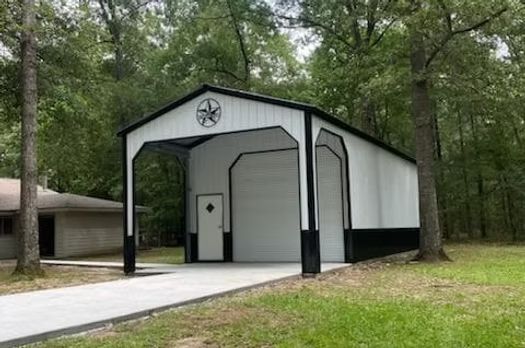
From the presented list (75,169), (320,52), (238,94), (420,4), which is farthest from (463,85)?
(75,169)

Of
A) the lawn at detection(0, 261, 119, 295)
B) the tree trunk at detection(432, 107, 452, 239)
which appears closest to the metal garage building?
the lawn at detection(0, 261, 119, 295)

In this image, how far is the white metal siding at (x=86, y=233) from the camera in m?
21.4

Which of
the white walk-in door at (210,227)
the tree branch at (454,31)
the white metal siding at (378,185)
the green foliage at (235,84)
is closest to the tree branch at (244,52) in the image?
the green foliage at (235,84)

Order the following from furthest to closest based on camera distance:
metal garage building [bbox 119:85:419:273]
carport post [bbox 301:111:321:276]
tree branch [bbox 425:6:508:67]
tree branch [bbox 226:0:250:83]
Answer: tree branch [bbox 226:0:250:83]
metal garage building [bbox 119:85:419:273]
tree branch [bbox 425:6:508:67]
carport post [bbox 301:111:321:276]

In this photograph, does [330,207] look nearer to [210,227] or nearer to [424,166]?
[424,166]

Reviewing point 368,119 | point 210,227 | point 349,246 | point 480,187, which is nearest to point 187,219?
point 210,227

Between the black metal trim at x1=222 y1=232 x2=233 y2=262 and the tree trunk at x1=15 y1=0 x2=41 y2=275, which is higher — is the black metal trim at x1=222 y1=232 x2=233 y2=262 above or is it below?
below

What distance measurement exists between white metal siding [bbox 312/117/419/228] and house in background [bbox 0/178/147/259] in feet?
37.9

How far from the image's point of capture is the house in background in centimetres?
2139

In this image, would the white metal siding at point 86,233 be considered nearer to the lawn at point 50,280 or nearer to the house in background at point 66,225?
the house in background at point 66,225

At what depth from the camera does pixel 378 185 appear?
51.4ft

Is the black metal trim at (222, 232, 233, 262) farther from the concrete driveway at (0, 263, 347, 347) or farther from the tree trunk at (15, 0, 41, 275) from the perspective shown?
the tree trunk at (15, 0, 41, 275)

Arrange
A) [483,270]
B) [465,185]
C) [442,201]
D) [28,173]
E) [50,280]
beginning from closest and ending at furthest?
[483,270]
[50,280]
[28,173]
[465,185]
[442,201]

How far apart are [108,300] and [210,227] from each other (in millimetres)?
7445
